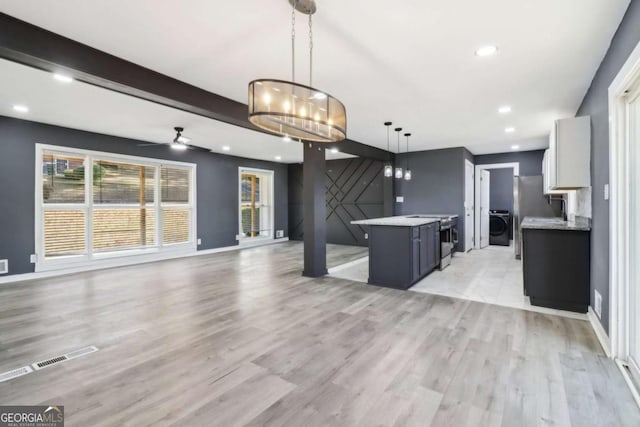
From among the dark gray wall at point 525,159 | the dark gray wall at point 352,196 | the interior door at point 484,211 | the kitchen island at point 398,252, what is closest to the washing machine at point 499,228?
the interior door at point 484,211

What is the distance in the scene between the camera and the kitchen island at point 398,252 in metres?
3.97

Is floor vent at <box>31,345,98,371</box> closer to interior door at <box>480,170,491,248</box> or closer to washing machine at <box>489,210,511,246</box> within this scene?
interior door at <box>480,170,491,248</box>

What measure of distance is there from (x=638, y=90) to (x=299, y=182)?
26.3 feet

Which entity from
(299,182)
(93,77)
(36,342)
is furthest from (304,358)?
(299,182)

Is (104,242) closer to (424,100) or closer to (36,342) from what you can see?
(36,342)

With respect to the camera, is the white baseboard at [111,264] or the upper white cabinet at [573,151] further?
the white baseboard at [111,264]

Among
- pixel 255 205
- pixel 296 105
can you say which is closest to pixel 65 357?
pixel 296 105

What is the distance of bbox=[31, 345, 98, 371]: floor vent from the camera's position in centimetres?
216

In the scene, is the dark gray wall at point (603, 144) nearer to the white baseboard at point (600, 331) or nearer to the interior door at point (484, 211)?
the white baseboard at point (600, 331)

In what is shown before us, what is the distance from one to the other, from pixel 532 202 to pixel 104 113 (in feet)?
25.3

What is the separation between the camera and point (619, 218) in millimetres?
2090

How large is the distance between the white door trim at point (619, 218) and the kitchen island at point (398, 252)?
6.50 ft

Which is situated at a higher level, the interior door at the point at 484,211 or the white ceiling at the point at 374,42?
the white ceiling at the point at 374,42

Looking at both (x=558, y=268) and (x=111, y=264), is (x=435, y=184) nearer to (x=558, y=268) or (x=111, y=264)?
(x=558, y=268)
